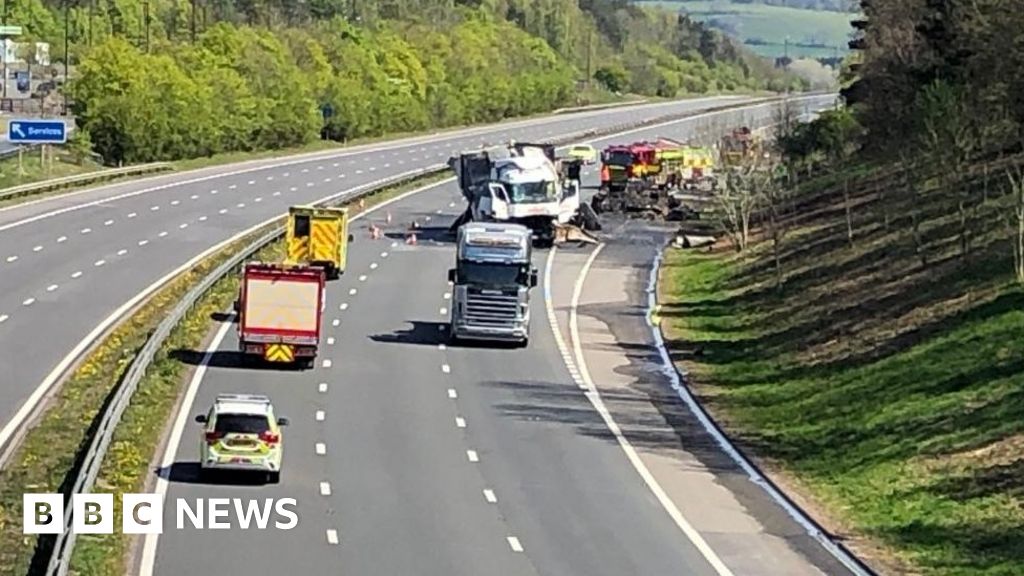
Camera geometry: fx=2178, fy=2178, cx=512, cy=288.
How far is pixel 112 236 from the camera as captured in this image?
78.3m

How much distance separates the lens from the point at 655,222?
96.0m

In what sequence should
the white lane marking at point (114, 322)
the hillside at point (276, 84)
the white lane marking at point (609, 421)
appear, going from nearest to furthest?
the white lane marking at point (609, 421) → the white lane marking at point (114, 322) → the hillside at point (276, 84)

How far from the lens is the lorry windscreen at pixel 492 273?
57031mm

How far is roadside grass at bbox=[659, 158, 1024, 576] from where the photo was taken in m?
36.2

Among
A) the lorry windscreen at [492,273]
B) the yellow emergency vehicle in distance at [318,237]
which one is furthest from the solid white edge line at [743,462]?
the yellow emergency vehicle in distance at [318,237]

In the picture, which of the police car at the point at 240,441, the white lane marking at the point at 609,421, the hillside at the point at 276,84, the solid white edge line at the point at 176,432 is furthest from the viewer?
the hillside at the point at 276,84

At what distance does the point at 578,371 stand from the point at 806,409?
27.3 ft

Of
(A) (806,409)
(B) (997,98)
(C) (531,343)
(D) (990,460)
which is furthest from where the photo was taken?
(B) (997,98)

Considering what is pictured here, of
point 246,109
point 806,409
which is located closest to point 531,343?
point 806,409

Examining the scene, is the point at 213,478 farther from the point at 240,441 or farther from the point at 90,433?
the point at 90,433

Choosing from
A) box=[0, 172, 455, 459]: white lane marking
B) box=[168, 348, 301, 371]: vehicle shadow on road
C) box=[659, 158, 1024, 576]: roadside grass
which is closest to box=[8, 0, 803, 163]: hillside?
box=[0, 172, 455, 459]: white lane marking

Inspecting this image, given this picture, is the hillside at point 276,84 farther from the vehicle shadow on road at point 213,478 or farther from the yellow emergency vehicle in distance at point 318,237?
the vehicle shadow on road at point 213,478

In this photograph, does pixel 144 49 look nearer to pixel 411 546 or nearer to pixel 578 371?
Answer: pixel 578 371

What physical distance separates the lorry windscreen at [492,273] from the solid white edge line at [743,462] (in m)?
4.32
